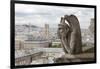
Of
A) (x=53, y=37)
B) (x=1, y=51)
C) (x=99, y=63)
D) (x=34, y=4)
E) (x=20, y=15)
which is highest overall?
(x=34, y=4)

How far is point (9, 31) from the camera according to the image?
82.6 inches

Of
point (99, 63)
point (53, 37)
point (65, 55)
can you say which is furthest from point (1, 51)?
point (99, 63)

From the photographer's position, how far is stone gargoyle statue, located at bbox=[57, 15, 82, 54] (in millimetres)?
2305

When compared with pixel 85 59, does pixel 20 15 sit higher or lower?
higher

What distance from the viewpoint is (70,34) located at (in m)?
2.34

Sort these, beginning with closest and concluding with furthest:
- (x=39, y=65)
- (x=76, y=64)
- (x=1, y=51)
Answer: (x=1, y=51) → (x=39, y=65) → (x=76, y=64)

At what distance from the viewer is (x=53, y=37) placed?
2.27 metres

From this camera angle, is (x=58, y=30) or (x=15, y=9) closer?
(x=15, y=9)

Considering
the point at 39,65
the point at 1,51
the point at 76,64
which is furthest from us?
the point at 76,64

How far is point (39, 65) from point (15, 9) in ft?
2.35

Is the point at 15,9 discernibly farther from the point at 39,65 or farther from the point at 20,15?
the point at 39,65

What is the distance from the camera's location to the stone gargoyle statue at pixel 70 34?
2.30m

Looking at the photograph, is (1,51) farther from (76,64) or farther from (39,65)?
(76,64)

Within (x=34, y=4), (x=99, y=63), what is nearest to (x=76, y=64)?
(x=99, y=63)
